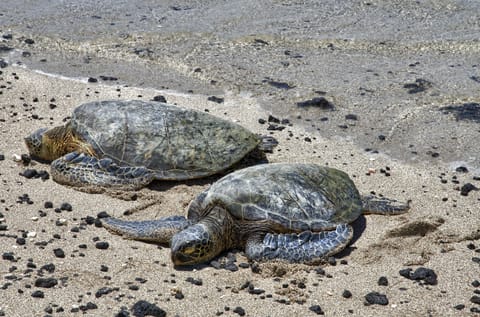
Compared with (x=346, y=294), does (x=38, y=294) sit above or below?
above

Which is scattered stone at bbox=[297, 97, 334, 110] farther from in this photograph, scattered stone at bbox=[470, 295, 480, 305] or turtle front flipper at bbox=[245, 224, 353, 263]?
scattered stone at bbox=[470, 295, 480, 305]

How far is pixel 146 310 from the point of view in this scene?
212 inches

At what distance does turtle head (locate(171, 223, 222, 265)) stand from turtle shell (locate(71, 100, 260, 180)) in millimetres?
1441

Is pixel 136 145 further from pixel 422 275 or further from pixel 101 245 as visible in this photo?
pixel 422 275

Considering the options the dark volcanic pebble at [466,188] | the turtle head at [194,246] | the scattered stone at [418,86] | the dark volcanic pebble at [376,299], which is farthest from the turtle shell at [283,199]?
the scattered stone at [418,86]

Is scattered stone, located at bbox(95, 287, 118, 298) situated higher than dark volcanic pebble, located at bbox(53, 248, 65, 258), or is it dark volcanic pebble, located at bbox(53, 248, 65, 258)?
scattered stone, located at bbox(95, 287, 118, 298)

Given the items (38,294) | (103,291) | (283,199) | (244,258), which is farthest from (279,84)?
(38,294)

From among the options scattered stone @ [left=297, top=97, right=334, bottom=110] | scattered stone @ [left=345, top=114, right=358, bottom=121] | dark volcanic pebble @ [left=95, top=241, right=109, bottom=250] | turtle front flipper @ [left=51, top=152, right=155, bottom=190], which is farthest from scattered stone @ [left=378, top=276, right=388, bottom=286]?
scattered stone @ [left=297, top=97, right=334, bottom=110]

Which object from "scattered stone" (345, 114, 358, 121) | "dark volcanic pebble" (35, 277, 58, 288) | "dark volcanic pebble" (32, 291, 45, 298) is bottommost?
"scattered stone" (345, 114, 358, 121)

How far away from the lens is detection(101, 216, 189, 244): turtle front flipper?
6.59 meters

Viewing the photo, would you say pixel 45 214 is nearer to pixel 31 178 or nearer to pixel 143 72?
pixel 31 178

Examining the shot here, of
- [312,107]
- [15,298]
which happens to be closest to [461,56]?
[312,107]

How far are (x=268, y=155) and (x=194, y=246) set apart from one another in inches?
96.3

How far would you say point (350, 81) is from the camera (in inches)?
419
